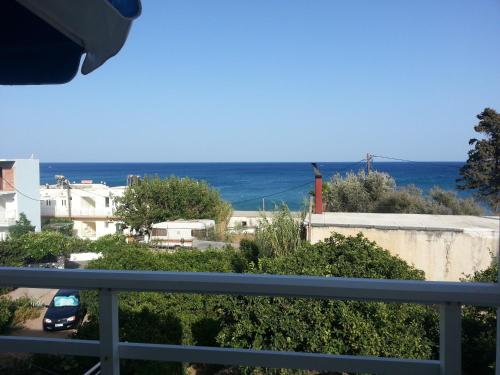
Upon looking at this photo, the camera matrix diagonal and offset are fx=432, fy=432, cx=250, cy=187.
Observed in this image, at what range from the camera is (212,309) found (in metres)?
4.00

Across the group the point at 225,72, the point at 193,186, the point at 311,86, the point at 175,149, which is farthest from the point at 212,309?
the point at 193,186

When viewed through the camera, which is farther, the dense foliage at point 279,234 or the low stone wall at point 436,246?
the dense foliage at point 279,234

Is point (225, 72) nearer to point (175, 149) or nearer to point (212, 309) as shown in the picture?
point (175, 149)

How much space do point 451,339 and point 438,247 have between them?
5562 mm

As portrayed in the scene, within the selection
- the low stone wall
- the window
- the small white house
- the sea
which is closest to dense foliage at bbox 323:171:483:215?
the sea

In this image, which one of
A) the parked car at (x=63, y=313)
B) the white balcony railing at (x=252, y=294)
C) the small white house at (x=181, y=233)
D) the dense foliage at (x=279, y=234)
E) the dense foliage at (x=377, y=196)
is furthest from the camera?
the small white house at (x=181, y=233)

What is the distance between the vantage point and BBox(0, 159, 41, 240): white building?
16.2 ft

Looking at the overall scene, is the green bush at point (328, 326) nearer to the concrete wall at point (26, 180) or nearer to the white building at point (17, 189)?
the white building at point (17, 189)

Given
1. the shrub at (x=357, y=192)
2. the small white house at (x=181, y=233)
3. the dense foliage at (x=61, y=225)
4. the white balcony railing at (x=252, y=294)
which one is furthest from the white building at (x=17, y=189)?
the shrub at (x=357, y=192)

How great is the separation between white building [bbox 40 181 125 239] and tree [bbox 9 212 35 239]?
158 inches

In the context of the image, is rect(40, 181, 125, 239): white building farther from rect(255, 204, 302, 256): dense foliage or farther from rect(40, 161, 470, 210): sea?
rect(255, 204, 302, 256): dense foliage

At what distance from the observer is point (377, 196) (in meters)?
11.2

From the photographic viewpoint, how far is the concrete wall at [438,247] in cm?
546

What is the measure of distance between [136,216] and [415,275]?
14.6m
